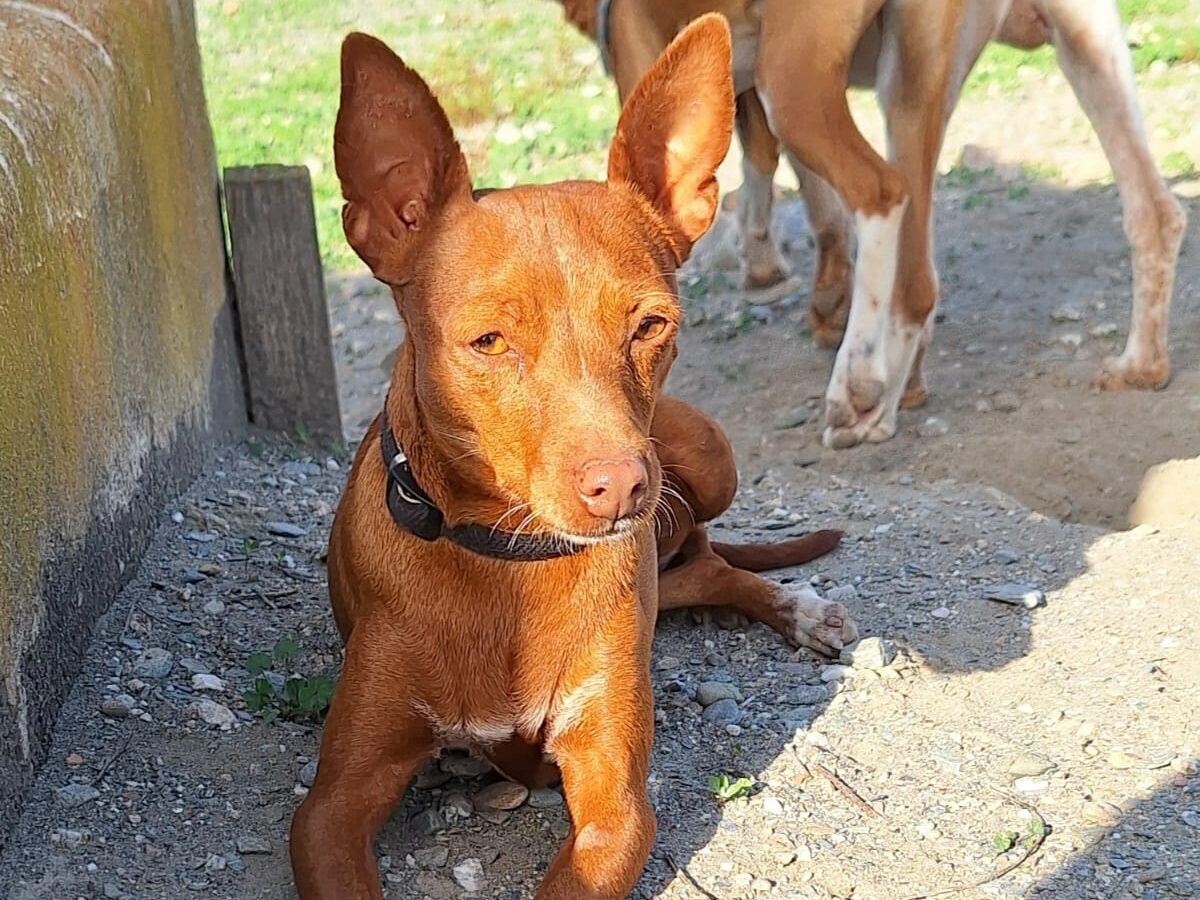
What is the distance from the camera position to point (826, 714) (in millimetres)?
3809

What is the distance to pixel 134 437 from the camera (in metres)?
4.20

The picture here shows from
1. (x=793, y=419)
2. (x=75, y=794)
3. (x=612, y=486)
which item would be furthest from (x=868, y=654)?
(x=793, y=419)

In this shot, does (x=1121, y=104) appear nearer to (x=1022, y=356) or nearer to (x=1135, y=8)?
(x=1022, y=356)

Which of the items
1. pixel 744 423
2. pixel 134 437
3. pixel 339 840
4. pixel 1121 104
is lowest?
pixel 744 423

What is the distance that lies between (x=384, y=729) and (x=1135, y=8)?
33.0 feet

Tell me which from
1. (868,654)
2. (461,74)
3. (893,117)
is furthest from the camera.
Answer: (461,74)

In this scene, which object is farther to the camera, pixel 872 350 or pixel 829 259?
pixel 829 259

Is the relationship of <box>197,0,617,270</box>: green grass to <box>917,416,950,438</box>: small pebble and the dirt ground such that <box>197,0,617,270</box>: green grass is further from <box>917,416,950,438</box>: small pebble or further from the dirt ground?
the dirt ground

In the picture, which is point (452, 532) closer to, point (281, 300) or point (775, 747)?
point (775, 747)

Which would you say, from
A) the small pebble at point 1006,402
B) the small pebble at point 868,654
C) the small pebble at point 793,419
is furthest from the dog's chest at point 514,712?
the small pebble at point 1006,402

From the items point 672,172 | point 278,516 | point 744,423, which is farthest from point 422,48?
point 672,172

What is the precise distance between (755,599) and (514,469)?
1488mm

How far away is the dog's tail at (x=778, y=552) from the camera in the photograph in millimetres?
4609

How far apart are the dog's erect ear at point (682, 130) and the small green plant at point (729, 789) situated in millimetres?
1113
